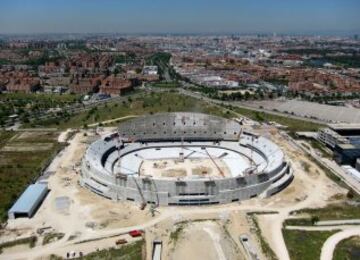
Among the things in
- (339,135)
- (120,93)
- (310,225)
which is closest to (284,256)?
(310,225)

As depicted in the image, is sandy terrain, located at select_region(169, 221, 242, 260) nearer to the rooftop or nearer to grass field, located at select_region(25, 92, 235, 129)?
the rooftop

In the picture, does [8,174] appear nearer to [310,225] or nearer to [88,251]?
[88,251]

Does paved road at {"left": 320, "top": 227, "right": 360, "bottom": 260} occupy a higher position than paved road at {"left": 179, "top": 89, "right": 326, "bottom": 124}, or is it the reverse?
paved road at {"left": 320, "top": 227, "right": 360, "bottom": 260}

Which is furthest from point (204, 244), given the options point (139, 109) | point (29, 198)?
point (139, 109)

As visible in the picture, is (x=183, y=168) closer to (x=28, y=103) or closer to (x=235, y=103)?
(x=235, y=103)

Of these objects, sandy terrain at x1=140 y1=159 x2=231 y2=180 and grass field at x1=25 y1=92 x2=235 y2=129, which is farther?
grass field at x1=25 y1=92 x2=235 y2=129

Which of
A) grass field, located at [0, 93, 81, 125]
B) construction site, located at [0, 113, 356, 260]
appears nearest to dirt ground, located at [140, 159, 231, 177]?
construction site, located at [0, 113, 356, 260]
